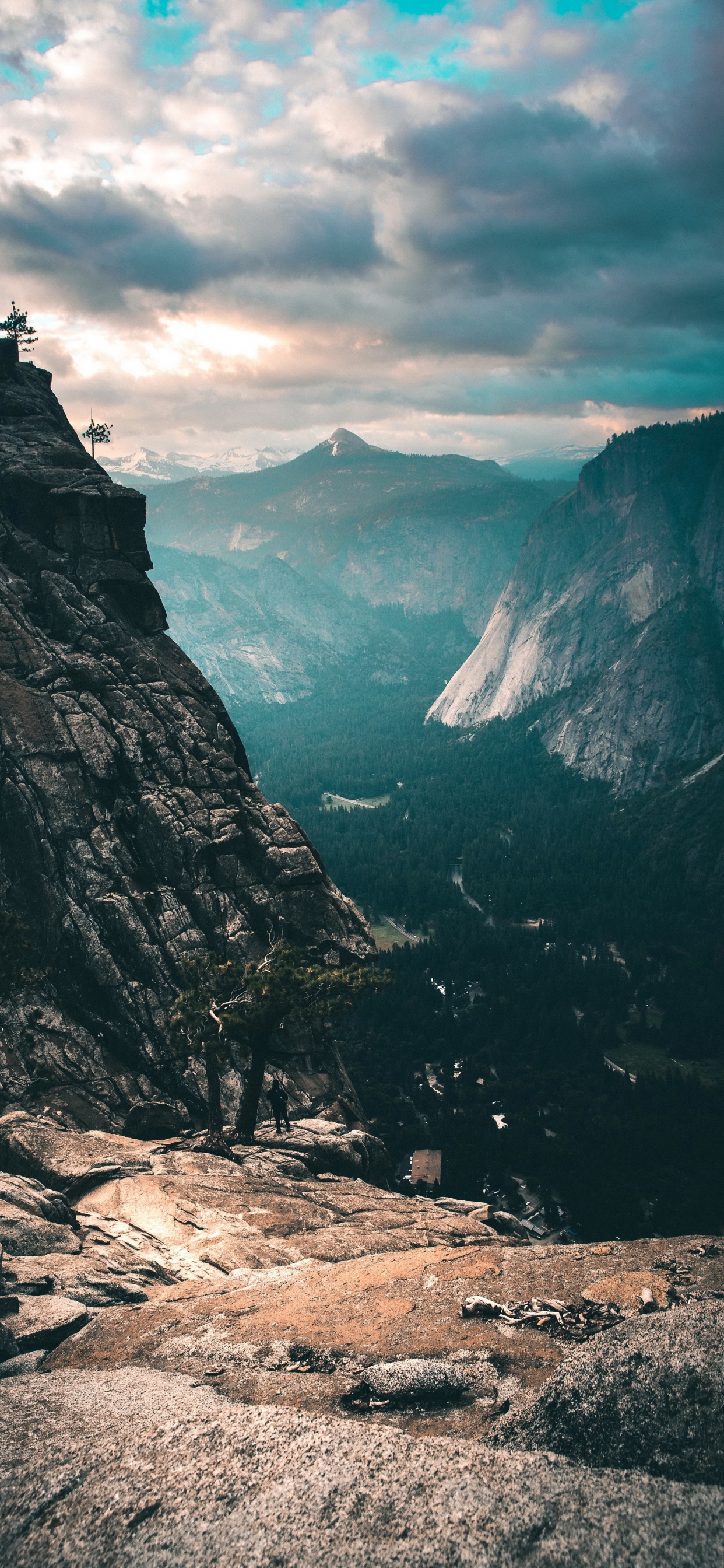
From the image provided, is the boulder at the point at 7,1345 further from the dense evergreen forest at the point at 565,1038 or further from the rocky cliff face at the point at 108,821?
the dense evergreen forest at the point at 565,1038

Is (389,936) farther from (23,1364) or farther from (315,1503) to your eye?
(315,1503)

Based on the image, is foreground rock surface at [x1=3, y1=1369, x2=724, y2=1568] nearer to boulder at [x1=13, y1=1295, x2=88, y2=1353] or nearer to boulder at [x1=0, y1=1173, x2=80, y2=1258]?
boulder at [x1=13, y1=1295, x2=88, y2=1353]

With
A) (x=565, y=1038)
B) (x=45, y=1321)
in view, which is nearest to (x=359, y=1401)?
(x=45, y=1321)

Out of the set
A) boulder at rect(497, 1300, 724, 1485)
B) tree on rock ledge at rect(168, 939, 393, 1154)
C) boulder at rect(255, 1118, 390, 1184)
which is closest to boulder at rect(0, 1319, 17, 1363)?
boulder at rect(497, 1300, 724, 1485)

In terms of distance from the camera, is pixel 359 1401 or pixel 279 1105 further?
pixel 279 1105

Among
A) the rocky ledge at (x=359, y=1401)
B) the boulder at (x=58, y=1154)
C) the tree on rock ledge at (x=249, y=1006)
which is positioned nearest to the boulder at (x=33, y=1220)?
the rocky ledge at (x=359, y=1401)

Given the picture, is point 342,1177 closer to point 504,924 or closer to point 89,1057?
point 89,1057

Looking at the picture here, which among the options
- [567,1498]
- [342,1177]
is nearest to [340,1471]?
[567,1498]
